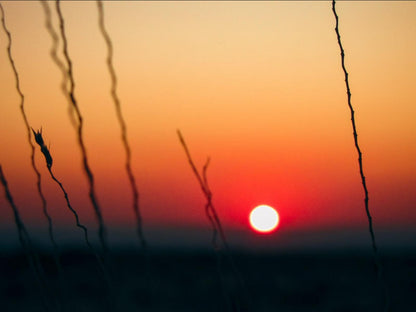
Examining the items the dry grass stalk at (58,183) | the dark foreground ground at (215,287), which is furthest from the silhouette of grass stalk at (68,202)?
the dark foreground ground at (215,287)

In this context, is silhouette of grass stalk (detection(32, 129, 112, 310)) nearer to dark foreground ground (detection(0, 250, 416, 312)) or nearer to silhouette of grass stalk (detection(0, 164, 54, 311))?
silhouette of grass stalk (detection(0, 164, 54, 311))

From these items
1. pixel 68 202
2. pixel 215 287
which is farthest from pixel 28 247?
pixel 215 287

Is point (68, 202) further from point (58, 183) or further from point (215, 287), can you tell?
point (215, 287)

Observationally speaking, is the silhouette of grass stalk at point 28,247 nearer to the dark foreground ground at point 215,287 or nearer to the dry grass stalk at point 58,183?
the dry grass stalk at point 58,183

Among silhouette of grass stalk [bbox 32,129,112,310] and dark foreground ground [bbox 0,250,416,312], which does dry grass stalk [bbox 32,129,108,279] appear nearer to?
silhouette of grass stalk [bbox 32,129,112,310]

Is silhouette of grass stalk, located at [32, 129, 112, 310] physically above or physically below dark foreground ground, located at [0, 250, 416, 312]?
below

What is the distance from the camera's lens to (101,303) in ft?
32.2

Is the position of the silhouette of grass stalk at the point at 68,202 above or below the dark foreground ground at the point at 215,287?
below

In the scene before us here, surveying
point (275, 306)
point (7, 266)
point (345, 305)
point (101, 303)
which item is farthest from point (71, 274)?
point (345, 305)

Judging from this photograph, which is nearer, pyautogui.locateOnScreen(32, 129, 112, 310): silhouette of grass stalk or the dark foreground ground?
pyautogui.locateOnScreen(32, 129, 112, 310): silhouette of grass stalk

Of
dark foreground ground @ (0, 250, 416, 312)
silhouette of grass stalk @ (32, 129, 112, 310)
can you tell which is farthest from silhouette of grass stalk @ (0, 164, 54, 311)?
dark foreground ground @ (0, 250, 416, 312)

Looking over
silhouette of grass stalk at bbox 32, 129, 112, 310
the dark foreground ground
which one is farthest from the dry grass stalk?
the dark foreground ground

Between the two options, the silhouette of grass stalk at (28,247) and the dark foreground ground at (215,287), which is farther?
the dark foreground ground at (215,287)

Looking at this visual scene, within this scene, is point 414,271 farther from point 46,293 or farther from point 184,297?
point 46,293
